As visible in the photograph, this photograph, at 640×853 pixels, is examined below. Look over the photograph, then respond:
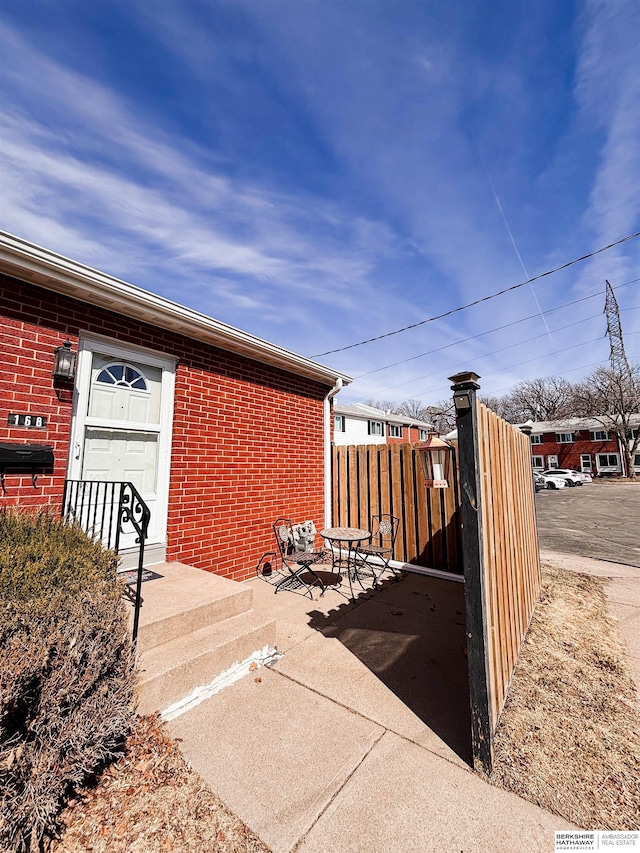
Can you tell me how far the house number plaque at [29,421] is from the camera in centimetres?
317

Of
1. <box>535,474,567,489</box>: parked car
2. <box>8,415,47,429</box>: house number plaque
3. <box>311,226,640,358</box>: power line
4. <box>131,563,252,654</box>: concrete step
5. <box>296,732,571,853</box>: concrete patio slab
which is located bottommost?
<box>296,732,571,853</box>: concrete patio slab

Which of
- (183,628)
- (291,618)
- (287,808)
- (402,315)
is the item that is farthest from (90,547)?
(402,315)

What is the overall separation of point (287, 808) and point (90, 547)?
6.46ft

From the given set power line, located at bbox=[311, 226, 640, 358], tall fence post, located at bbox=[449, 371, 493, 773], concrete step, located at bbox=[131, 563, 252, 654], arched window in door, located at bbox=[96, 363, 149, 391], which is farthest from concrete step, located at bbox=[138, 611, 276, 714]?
power line, located at bbox=[311, 226, 640, 358]

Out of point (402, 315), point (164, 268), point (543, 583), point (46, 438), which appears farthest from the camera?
point (402, 315)

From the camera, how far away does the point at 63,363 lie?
11.2 feet

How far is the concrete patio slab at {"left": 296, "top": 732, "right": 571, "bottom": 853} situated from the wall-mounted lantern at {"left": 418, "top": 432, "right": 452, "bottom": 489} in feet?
6.11

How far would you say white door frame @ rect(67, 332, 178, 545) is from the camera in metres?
3.59

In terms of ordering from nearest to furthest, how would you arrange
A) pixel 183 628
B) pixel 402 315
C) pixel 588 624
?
pixel 183 628
pixel 588 624
pixel 402 315

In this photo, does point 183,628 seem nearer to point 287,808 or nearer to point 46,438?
point 287,808

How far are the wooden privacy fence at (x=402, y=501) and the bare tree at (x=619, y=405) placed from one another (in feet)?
110

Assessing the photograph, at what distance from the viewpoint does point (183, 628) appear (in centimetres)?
293

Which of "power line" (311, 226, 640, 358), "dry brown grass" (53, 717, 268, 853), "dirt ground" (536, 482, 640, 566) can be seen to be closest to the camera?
"dry brown grass" (53, 717, 268, 853)

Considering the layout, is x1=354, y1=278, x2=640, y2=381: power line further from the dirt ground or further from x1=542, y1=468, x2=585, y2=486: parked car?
x1=542, y1=468, x2=585, y2=486: parked car
